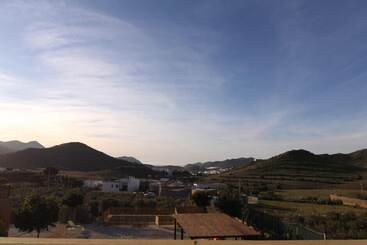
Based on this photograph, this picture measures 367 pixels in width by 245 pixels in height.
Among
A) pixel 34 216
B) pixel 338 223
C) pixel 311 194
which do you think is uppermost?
pixel 311 194

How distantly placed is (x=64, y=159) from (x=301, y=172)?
65694 mm

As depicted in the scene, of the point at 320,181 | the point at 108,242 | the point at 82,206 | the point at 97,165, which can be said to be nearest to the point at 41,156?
the point at 97,165

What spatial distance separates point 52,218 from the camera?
2748 centimetres

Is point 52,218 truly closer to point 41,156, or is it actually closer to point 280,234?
point 280,234

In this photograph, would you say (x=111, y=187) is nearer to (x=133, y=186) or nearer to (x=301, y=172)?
(x=133, y=186)

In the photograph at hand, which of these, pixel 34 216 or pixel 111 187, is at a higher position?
pixel 111 187

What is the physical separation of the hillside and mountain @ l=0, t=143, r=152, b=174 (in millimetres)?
35155

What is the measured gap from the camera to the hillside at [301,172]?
269 feet

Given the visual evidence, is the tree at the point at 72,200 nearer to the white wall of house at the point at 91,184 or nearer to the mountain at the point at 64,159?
the white wall of house at the point at 91,184

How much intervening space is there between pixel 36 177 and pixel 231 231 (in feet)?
191

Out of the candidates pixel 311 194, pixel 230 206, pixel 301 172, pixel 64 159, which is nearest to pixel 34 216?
pixel 230 206

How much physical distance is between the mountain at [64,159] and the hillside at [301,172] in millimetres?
35155

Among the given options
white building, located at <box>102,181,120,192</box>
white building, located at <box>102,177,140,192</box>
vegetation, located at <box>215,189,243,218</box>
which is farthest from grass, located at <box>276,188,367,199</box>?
white building, located at <box>102,181,120,192</box>

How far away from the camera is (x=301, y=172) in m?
94.4
